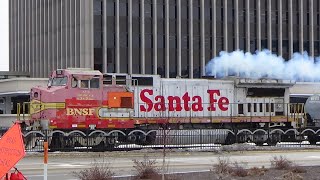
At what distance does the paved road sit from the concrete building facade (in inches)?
1582

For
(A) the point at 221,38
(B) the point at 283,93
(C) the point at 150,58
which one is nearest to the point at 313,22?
(A) the point at 221,38

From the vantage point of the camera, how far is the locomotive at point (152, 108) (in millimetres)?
31688

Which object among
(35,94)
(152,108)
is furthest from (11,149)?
(152,108)

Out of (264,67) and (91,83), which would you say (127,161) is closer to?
(91,83)

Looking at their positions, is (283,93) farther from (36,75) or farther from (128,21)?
(36,75)

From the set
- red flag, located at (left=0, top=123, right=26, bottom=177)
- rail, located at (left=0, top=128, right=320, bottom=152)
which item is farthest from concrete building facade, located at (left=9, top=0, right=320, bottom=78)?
red flag, located at (left=0, top=123, right=26, bottom=177)

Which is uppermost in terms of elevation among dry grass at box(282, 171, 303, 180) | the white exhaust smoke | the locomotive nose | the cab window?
the white exhaust smoke

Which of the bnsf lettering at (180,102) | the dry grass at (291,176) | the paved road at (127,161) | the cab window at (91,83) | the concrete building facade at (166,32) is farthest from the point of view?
the concrete building facade at (166,32)

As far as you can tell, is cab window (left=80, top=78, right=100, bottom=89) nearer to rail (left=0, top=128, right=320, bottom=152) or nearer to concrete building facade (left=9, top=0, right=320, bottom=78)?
rail (left=0, top=128, right=320, bottom=152)

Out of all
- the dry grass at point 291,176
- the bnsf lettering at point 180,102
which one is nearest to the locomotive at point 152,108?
the bnsf lettering at point 180,102

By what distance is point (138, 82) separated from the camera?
3359cm

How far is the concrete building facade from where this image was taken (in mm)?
70375

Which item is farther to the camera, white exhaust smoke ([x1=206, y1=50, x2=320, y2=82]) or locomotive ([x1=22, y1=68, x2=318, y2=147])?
white exhaust smoke ([x1=206, y1=50, x2=320, y2=82])

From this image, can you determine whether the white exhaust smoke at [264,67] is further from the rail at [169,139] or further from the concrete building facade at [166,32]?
the concrete building facade at [166,32]
